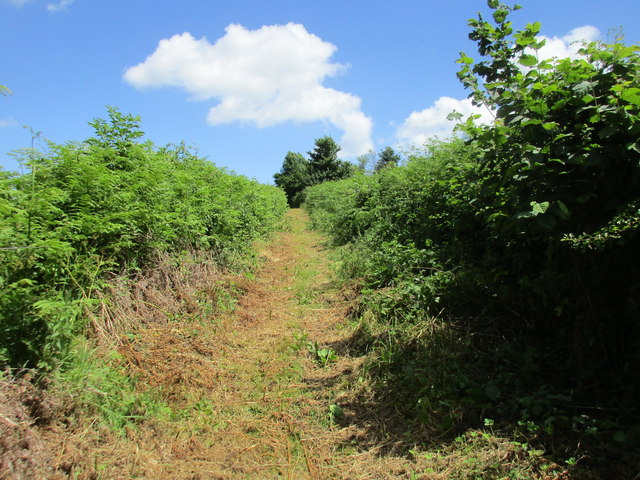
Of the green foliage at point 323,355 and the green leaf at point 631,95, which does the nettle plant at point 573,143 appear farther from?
the green foliage at point 323,355

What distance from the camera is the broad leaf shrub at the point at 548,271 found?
258 cm

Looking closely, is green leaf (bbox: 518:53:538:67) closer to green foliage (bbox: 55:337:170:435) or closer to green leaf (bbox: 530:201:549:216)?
green leaf (bbox: 530:201:549:216)

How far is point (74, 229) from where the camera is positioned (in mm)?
3590

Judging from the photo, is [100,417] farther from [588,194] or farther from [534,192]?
[588,194]

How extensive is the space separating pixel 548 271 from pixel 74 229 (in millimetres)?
4397

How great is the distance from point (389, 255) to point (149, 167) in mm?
3857

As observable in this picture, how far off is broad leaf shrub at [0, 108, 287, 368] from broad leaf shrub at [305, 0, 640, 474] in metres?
3.02

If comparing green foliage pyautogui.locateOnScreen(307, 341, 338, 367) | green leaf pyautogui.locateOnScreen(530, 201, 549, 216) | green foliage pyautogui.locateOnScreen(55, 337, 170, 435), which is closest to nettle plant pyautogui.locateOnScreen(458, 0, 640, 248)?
green leaf pyautogui.locateOnScreen(530, 201, 549, 216)

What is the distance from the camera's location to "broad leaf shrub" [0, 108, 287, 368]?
2.75 m

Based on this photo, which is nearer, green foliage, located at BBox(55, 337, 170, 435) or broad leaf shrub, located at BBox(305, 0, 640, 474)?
broad leaf shrub, located at BBox(305, 0, 640, 474)

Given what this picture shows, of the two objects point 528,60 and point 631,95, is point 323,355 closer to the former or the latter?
point 528,60

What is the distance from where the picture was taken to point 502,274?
12.6ft

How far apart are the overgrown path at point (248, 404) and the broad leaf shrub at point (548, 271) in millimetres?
687

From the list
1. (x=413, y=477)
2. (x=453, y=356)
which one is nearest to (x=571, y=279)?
(x=453, y=356)
